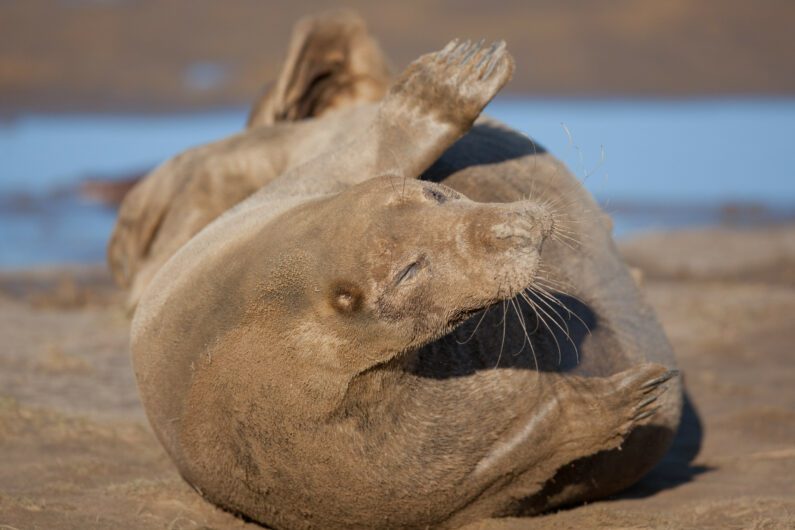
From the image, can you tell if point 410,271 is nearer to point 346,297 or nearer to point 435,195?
point 346,297

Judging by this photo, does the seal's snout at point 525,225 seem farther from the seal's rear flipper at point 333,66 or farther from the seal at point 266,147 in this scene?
the seal's rear flipper at point 333,66

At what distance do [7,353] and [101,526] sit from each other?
3.11 m

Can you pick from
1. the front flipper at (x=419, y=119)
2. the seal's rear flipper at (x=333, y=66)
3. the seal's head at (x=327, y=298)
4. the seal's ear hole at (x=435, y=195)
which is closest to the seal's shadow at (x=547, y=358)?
the seal's head at (x=327, y=298)

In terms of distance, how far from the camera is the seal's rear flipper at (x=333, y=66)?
7328mm

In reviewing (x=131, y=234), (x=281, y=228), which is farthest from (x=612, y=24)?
(x=281, y=228)

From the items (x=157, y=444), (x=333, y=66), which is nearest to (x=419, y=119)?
(x=157, y=444)

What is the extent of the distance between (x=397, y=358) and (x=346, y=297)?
0.31 metres

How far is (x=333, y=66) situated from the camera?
7.44m

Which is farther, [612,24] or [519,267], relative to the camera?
[612,24]

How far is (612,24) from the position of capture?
24.6m

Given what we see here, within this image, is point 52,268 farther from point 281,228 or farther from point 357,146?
point 281,228

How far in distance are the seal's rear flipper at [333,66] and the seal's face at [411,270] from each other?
3.61m

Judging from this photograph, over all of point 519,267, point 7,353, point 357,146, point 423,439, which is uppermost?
point 519,267

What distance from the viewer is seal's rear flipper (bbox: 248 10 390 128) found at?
7328 mm
